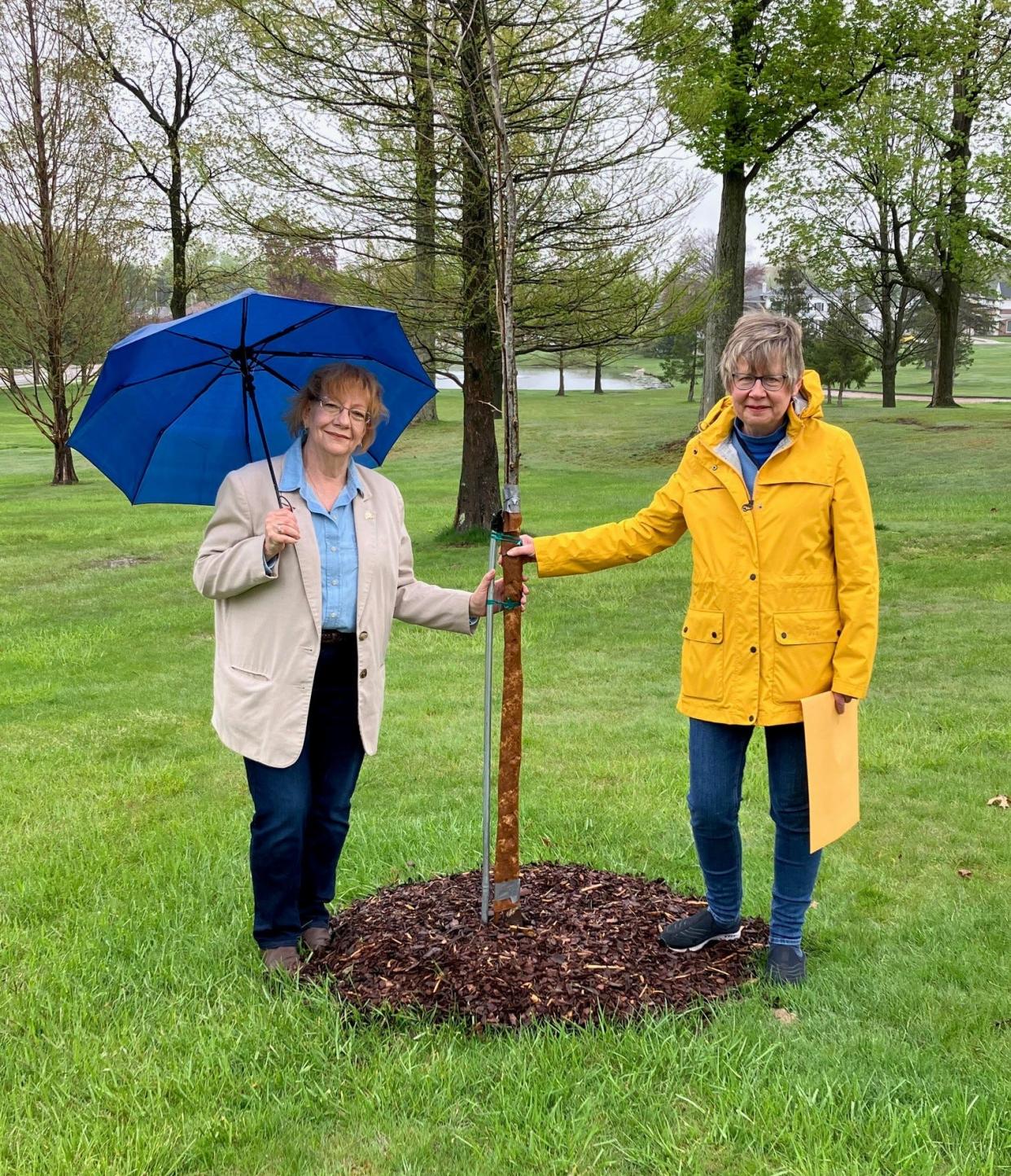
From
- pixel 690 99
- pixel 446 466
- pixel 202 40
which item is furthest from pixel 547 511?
pixel 202 40

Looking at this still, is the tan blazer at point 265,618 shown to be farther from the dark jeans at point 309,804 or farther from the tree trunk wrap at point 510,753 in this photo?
the tree trunk wrap at point 510,753

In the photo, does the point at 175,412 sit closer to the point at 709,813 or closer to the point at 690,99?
the point at 709,813

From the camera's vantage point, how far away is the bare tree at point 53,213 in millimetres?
19922

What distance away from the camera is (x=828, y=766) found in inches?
122

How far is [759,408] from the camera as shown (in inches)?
122

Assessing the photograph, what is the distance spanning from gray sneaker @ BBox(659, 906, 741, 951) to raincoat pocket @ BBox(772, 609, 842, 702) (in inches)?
35.2

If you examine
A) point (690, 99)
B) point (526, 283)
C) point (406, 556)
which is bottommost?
point (406, 556)

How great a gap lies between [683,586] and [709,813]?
8.11 metres

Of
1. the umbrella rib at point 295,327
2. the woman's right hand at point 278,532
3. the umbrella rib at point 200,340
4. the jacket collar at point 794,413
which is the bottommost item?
the woman's right hand at point 278,532

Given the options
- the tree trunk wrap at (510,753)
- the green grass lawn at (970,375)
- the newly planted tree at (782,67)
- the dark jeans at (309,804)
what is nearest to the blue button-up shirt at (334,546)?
the dark jeans at (309,804)

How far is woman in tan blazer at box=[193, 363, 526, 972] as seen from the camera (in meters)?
3.11

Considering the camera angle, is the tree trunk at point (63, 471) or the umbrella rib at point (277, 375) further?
the tree trunk at point (63, 471)

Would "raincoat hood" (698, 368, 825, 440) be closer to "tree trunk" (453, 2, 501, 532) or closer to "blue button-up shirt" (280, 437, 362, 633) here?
"blue button-up shirt" (280, 437, 362, 633)

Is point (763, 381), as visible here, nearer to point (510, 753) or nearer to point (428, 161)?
point (510, 753)
